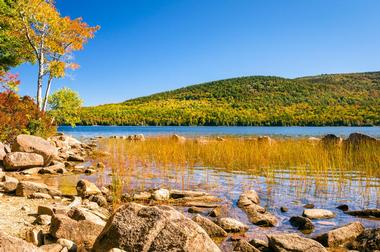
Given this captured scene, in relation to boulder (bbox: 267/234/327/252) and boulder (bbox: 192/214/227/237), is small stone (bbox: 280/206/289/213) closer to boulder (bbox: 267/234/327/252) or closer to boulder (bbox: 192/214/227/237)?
boulder (bbox: 192/214/227/237)

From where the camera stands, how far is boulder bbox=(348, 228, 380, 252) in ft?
19.6

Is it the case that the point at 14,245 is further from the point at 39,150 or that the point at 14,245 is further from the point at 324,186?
the point at 39,150

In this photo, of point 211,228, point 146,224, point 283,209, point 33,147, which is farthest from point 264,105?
point 146,224

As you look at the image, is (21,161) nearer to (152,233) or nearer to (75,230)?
(75,230)

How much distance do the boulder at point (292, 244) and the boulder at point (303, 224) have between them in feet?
4.98

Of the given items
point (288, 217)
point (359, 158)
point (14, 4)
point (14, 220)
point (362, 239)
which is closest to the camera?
point (362, 239)

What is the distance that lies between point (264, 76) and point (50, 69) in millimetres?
149465

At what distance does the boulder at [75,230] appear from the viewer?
5.76 meters

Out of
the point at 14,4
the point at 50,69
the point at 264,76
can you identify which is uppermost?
the point at 264,76

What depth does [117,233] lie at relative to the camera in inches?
195

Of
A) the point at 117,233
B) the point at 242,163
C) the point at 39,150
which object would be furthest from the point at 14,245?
the point at 242,163

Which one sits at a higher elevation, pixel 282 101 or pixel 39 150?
pixel 282 101

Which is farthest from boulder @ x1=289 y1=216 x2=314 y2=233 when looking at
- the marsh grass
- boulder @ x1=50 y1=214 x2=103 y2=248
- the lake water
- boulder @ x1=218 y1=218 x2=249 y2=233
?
the lake water

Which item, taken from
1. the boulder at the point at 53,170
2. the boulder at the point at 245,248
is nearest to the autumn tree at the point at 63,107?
the boulder at the point at 53,170
